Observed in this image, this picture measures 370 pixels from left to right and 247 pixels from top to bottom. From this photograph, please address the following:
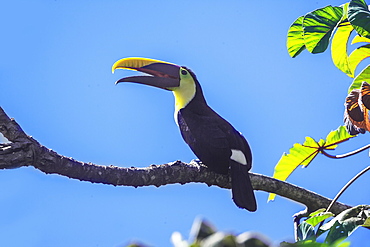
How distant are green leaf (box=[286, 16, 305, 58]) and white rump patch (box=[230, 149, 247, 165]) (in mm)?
817

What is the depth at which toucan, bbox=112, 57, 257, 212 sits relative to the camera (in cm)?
347

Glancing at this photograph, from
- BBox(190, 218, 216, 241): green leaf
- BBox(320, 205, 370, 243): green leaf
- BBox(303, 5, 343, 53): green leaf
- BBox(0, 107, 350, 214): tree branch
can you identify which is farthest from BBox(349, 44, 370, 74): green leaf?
BBox(190, 218, 216, 241): green leaf

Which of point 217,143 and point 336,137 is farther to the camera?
point 217,143

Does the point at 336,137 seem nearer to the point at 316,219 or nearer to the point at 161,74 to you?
the point at 316,219

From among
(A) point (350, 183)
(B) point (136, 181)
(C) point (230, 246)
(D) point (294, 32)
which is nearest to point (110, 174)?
(B) point (136, 181)

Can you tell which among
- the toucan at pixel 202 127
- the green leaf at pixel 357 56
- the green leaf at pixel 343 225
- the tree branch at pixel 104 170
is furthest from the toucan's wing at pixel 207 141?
the green leaf at pixel 343 225

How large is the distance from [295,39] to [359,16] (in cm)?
57

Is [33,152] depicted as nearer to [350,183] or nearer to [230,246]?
[350,183]

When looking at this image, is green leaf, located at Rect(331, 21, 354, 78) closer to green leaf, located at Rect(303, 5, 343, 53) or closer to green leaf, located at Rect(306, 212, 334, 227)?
green leaf, located at Rect(303, 5, 343, 53)

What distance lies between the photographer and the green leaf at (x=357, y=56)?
306 centimetres

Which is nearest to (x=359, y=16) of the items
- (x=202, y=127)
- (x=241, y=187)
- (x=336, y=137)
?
(x=336, y=137)

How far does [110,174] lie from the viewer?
2508mm

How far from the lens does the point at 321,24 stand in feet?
9.43

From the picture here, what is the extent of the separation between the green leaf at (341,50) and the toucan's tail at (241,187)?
33.1 inches
